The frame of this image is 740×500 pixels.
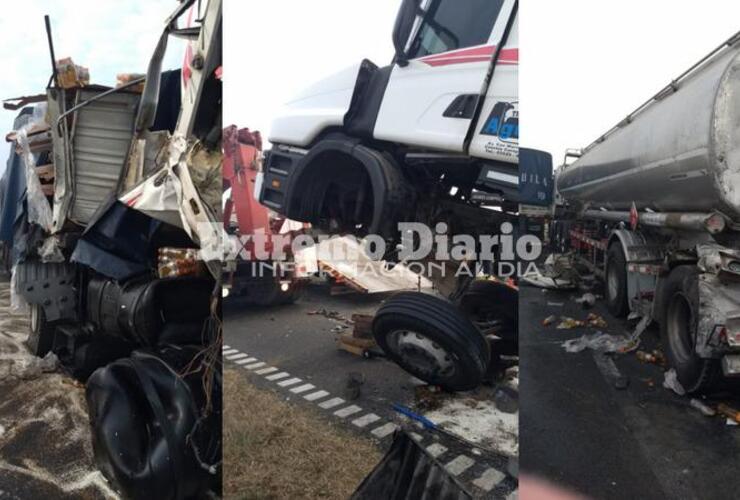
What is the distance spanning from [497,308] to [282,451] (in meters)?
0.78

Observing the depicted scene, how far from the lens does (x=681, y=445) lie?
3082 mm

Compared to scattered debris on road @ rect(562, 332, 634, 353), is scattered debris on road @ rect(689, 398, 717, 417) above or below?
below

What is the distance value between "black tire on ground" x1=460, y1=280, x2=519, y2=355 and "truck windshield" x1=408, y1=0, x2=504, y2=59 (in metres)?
0.58

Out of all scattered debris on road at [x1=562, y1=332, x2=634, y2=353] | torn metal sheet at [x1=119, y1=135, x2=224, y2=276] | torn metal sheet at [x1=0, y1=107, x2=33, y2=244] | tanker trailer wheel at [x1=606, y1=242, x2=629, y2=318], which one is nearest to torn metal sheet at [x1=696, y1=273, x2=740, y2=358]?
scattered debris on road at [x1=562, y1=332, x2=634, y2=353]

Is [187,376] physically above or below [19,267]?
below

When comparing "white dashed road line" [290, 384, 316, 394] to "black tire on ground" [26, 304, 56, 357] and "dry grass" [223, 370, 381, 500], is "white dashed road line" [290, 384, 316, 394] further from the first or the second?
"black tire on ground" [26, 304, 56, 357]

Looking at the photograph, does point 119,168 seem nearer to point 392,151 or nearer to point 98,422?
point 98,422

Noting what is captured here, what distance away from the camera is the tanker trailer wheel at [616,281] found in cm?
581

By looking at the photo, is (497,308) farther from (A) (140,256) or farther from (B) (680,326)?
(B) (680,326)

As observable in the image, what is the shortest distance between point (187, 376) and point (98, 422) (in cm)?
50

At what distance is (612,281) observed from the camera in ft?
20.5

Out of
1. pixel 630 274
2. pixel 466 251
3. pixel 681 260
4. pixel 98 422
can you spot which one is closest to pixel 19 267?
pixel 98 422

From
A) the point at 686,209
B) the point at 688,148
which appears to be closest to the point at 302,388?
the point at 688,148

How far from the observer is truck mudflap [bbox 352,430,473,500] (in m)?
1.28
